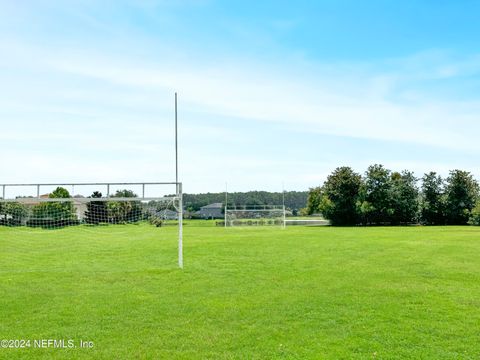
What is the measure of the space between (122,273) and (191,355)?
5.98 m

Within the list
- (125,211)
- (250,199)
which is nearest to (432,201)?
(250,199)

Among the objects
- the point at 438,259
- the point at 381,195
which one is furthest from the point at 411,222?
the point at 438,259

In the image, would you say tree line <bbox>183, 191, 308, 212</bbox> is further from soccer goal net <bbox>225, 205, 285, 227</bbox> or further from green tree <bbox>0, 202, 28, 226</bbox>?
green tree <bbox>0, 202, 28, 226</bbox>

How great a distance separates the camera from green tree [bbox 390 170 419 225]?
40344 millimetres

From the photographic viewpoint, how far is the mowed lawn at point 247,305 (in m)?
5.31

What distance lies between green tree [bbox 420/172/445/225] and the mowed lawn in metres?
29.3

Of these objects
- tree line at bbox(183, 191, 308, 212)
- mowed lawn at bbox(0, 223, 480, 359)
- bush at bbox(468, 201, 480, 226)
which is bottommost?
mowed lawn at bbox(0, 223, 480, 359)

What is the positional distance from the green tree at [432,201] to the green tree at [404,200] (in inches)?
32.5

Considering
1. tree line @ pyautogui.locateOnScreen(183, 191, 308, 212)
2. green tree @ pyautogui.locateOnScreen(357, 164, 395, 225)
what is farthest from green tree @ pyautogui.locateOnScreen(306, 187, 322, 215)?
tree line @ pyautogui.locateOnScreen(183, 191, 308, 212)

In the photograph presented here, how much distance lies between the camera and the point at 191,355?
16.7 ft

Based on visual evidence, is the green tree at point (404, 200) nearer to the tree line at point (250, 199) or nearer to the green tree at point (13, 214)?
the tree line at point (250, 199)

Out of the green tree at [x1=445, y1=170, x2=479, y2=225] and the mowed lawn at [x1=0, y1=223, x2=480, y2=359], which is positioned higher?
the green tree at [x1=445, y1=170, x2=479, y2=225]

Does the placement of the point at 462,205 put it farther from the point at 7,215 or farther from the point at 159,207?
the point at 7,215

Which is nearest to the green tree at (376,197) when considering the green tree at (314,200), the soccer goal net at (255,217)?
the green tree at (314,200)
